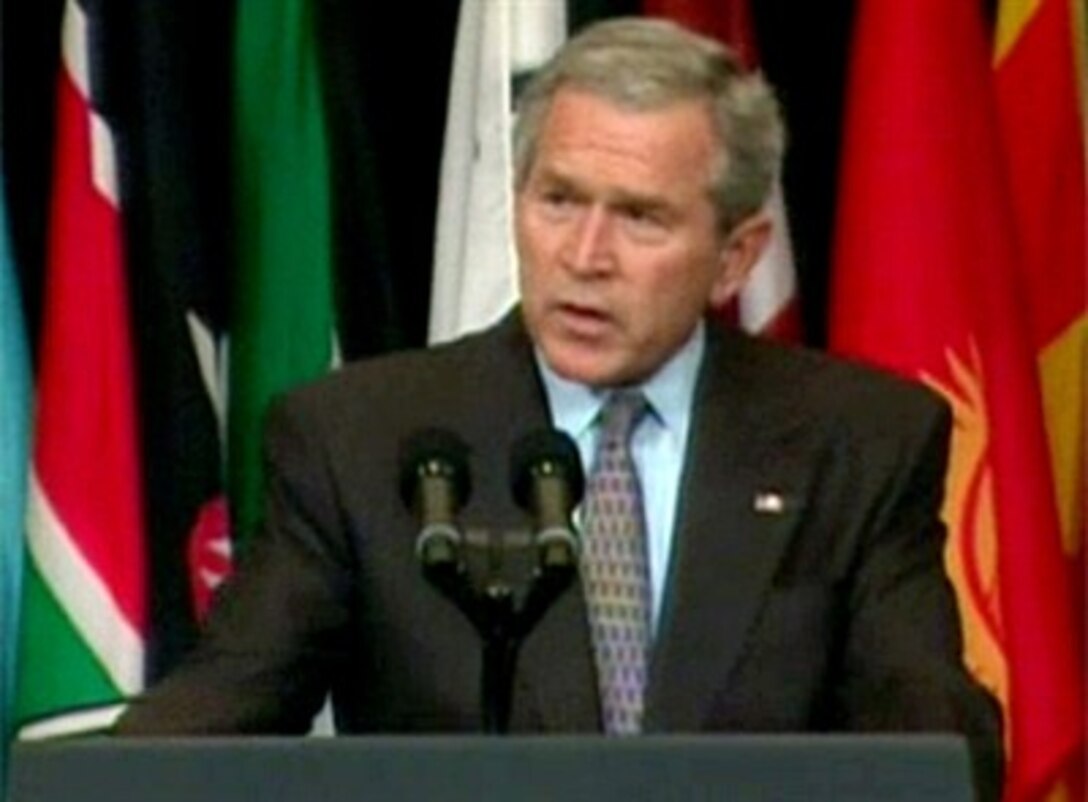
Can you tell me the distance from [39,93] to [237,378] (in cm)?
44

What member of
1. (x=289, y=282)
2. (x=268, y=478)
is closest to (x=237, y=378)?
(x=289, y=282)

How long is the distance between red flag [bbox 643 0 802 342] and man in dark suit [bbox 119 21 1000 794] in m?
0.84

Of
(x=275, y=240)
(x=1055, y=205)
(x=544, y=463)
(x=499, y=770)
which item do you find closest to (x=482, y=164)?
(x=275, y=240)

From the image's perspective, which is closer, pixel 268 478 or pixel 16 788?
pixel 16 788

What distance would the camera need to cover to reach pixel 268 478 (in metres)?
2.83

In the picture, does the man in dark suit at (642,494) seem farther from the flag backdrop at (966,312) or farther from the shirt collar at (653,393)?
the flag backdrop at (966,312)

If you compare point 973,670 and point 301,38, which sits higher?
point 301,38

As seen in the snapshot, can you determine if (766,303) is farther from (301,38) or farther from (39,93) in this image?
(39,93)

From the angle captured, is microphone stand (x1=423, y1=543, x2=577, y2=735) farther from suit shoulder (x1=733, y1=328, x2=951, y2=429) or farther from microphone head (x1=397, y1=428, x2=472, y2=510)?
suit shoulder (x1=733, y1=328, x2=951, y2=429)

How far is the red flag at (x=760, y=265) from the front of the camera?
148 inches

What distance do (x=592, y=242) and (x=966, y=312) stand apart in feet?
3.40

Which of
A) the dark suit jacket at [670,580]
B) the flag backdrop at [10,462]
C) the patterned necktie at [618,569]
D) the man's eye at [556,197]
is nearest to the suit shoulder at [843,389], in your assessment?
the dark suit jacket at [670,580]

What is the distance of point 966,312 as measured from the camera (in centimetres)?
369

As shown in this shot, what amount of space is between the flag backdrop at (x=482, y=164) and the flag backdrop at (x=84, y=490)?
1.19ft
